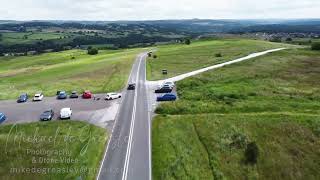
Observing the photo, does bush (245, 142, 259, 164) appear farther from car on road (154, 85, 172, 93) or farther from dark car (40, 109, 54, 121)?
dark car (40, 109, 54, 121)

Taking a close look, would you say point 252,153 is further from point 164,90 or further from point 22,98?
point 22,98

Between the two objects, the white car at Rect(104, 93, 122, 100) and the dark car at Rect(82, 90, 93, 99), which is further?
the dark car at Rect(82, 90, 93, 99)

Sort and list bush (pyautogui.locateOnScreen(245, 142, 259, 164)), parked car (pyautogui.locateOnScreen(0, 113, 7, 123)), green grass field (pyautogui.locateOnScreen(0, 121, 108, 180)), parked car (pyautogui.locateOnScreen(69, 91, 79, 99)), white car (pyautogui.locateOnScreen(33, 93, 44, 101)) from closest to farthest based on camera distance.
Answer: green grass field (pyautogui.locateOnScreen(0, 121, 108, 180)), bush (pyautogui.locateOnScreen(245, 142, 259, 164)), parked car (pyautogui.locateOnScreen(0, 113, 7, 123)), white car (pyautogui.locateOnScreen(33, 93, 44, 101)), parked car (pyautogui.locateOnScreen(69, 91, 79, 99))

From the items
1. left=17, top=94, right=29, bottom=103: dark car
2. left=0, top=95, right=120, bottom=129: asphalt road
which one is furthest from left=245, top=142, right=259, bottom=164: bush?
left=17, top=94, right=29, bottom=103: dark car

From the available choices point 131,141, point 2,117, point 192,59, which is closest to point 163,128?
Result: point 131,141

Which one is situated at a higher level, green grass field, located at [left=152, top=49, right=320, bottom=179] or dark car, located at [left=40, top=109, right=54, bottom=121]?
dark car, located at [left=40, top=109, right=54, bottom=121]

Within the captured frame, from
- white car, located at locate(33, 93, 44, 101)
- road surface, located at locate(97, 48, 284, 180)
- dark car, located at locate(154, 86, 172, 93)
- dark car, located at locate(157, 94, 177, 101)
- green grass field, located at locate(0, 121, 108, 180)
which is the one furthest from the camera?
dark car, located at locate(154, 86, 172, 93)

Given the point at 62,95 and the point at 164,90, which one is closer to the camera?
the point at 62,95

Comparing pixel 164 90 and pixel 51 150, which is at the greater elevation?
pixel 164 90
